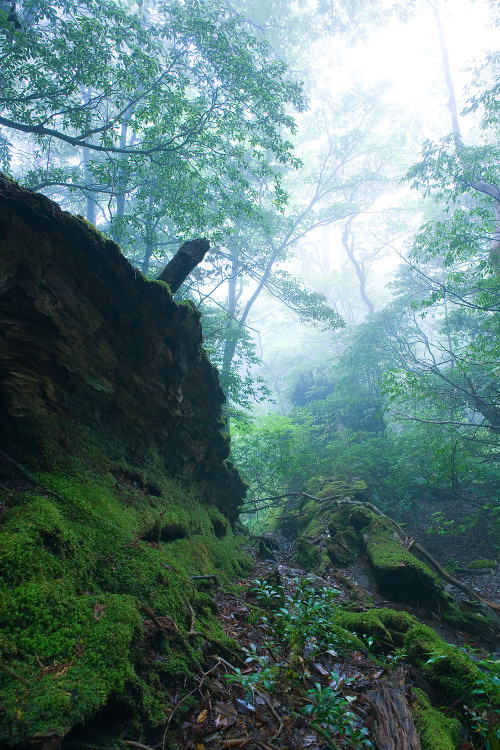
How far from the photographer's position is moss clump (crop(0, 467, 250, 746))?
1672 millimetres

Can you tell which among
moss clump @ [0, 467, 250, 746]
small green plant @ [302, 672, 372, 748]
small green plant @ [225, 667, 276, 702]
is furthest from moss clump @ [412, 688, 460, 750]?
moss clump @ [0, 467, 250, 746]

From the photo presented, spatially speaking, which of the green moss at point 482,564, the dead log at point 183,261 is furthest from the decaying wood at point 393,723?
the green moss at point 482,564

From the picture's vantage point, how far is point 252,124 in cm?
941

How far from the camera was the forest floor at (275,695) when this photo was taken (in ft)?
7.28

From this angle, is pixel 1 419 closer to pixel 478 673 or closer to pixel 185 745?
pixel 185 745

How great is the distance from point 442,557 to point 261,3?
1203 inches

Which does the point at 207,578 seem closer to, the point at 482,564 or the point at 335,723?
the point at 335,723

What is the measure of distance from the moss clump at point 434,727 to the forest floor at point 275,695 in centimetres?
10

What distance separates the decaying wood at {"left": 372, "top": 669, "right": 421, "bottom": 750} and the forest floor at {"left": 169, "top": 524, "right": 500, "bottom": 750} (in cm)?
3

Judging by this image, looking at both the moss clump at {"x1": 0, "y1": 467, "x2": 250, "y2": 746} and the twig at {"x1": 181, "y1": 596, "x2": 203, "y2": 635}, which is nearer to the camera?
the moss clump at {"x1": 0, "y1": 467, "x2": 250, "y2": 746}

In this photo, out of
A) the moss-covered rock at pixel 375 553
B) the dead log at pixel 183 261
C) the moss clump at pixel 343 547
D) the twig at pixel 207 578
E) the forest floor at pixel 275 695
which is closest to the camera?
the forest floor at pixel 275 695

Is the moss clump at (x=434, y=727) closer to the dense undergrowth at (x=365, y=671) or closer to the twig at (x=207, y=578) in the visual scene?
the dense undergrowth at (x=365, y=671)

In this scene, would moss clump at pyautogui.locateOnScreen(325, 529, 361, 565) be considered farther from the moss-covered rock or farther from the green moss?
the green moss

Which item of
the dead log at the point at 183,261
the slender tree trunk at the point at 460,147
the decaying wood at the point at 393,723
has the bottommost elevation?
the decaying wood at the point at 393,723
